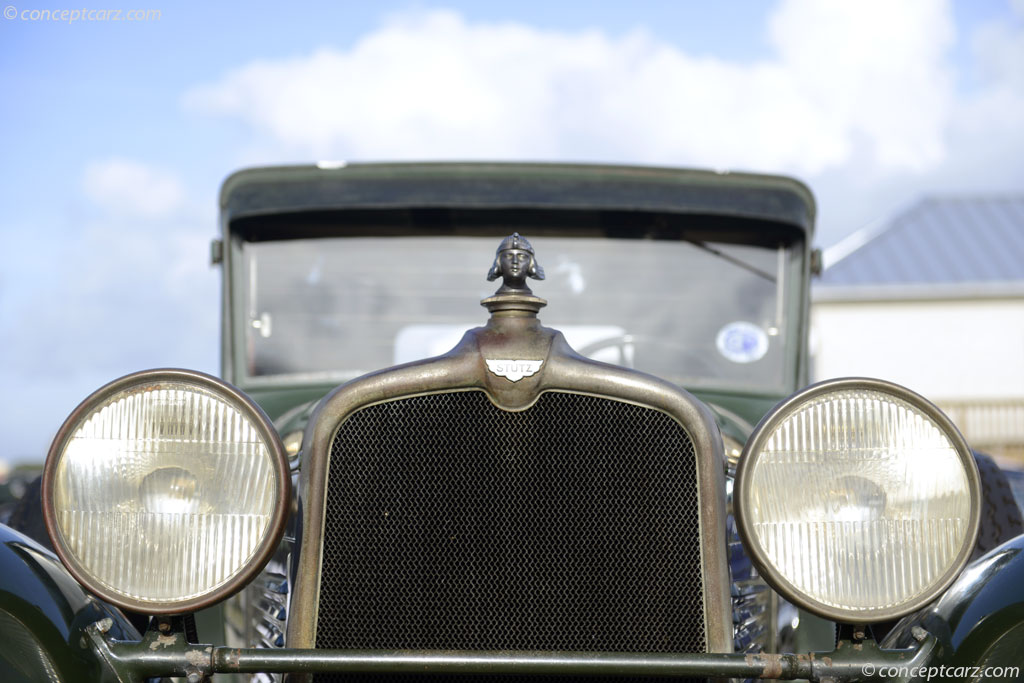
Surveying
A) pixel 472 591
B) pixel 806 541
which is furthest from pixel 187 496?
pixel 806 541

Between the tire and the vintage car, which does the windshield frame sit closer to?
the tire

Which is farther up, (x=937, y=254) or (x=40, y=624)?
(x=937, y=254)

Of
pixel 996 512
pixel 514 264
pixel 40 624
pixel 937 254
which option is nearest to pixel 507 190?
pixel 514 264

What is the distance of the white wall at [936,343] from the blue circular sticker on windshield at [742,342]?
17.0m

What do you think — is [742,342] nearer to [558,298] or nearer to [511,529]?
[558,298]

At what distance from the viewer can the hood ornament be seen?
1.79 metres

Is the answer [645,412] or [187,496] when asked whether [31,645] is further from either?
[645,412]

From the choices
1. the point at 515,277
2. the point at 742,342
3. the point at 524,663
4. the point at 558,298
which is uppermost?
the point at 515,277

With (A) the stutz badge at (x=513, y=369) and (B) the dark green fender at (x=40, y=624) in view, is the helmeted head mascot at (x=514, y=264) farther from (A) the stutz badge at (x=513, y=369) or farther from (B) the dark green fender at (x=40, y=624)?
(B) the dark green fender at (x=40, y=624)

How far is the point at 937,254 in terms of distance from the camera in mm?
21188

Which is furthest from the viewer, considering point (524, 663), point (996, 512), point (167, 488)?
point (996, 512)

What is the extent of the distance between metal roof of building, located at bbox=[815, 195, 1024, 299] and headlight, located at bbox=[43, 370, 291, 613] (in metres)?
18.5

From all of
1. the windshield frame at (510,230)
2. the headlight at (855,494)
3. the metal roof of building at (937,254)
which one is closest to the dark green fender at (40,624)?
the headlight at (855,494)

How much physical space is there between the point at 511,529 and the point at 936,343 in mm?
19428
